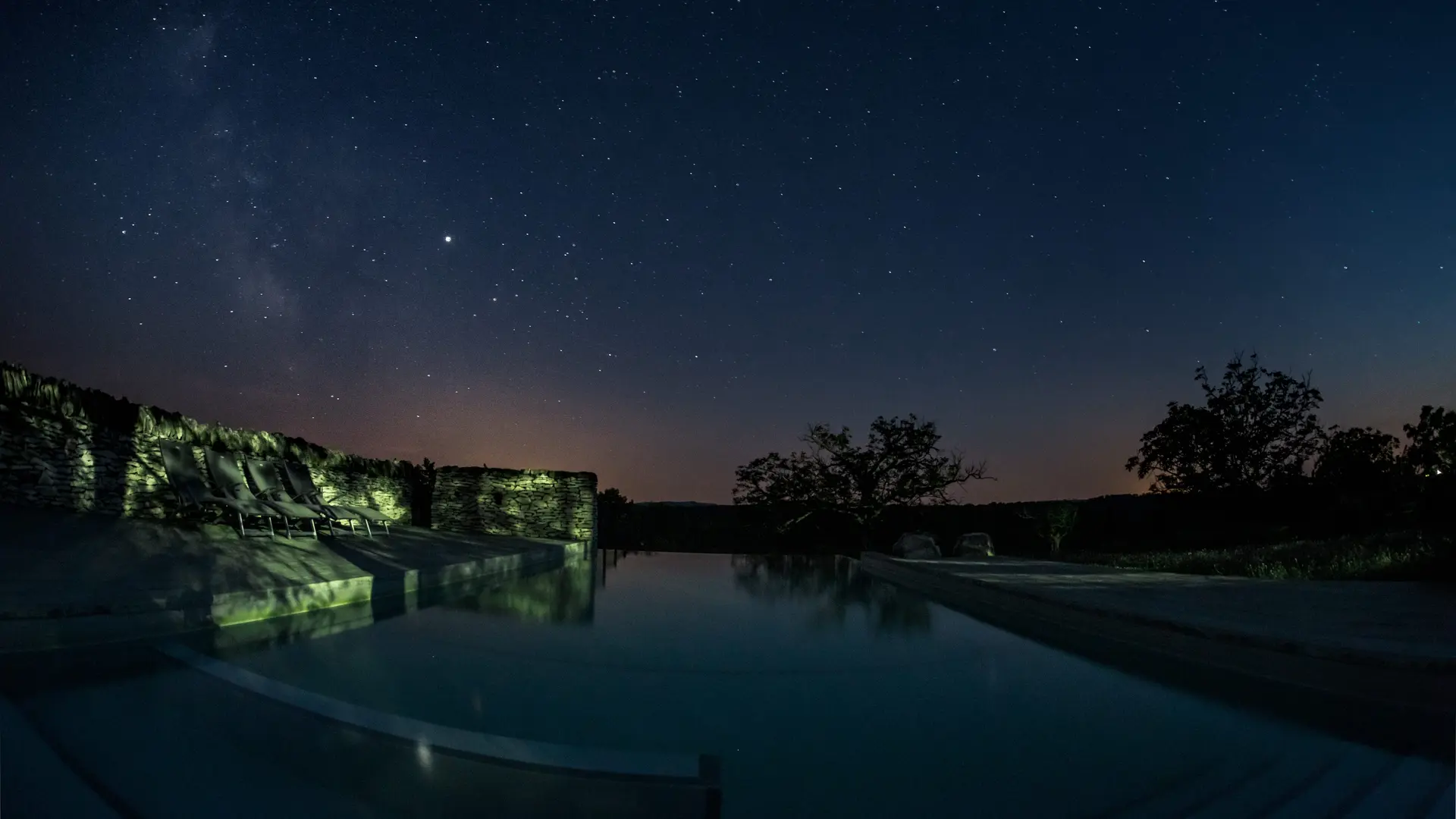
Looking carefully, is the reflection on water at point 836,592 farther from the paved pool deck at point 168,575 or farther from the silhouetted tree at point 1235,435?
the silhouetted tree at point 1235,435

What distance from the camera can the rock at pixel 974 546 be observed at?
16016 mm

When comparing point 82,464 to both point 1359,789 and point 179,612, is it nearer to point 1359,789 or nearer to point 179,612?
point 179,612

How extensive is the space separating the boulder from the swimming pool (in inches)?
394

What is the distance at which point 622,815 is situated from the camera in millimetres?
1743

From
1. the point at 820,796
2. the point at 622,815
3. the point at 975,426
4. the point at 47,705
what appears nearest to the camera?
Answer: the point at 622,815

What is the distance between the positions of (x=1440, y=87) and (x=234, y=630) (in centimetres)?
1337

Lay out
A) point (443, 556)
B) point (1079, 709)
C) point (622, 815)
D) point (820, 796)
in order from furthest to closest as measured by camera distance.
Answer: point (443, 556)
point (1079, 709)
point (820, 796)
point (622, 815)

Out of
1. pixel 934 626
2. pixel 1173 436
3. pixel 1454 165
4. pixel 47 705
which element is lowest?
pixel 934 626

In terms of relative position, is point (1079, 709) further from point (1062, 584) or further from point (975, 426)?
point (975, 426)

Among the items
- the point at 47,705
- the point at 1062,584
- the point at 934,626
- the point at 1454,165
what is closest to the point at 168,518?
the point at 47,705

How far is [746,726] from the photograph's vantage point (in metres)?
2.98

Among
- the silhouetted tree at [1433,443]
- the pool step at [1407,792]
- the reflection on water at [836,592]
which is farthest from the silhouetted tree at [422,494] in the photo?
the silhouetted tree at [1433,443]

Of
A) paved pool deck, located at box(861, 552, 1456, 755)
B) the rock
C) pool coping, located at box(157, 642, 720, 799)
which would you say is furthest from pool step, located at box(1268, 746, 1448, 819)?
the rock

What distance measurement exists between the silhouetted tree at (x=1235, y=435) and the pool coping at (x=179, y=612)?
21607 millimetres
